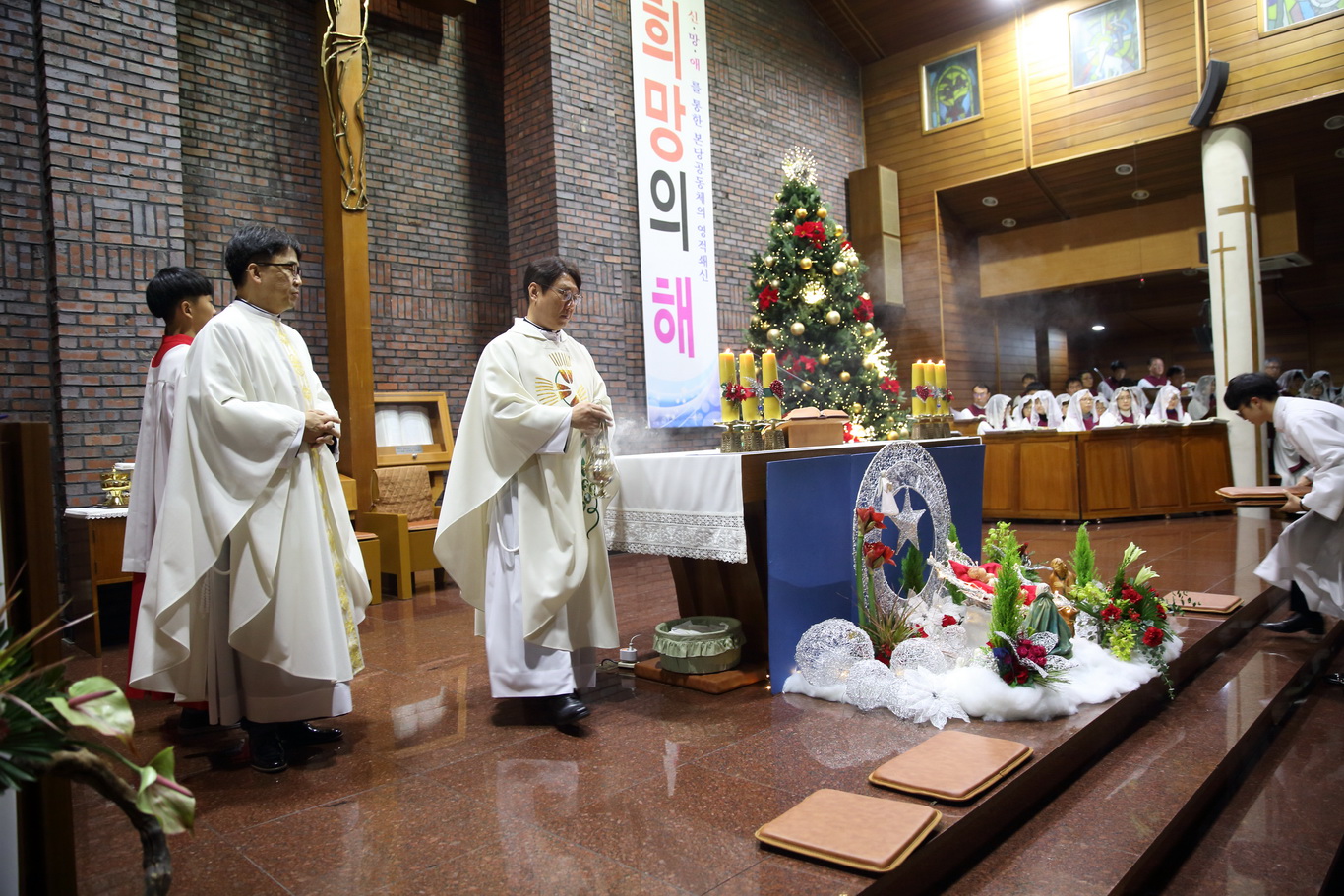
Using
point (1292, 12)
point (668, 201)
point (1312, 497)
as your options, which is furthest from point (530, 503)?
point (1292, 12)

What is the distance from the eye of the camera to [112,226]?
5344mm

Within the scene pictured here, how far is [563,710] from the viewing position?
3146 millimetres

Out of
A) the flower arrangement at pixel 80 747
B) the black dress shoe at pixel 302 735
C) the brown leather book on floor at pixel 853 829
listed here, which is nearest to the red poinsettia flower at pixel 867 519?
the brown leather book on floor at pixel 853 829

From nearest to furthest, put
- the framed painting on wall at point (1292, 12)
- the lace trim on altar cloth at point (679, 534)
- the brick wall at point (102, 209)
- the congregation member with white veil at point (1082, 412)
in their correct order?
the lace trim on altar cloth at point (679, 534) < the brick wall at point (102, 209) < the framed painting on wall at point (1292, 12) < the congregation member with white veil at point (1082, 412)

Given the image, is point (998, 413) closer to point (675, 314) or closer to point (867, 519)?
point (675, 314)

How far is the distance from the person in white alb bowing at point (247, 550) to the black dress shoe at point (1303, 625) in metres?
A: 4.56

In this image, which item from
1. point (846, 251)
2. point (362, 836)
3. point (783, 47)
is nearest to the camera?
point (362, 836)

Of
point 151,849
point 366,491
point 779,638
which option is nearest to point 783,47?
point 366,491

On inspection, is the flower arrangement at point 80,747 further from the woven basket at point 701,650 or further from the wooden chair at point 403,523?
the wooden chair at point 403,523

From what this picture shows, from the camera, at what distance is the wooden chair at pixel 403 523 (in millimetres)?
6074

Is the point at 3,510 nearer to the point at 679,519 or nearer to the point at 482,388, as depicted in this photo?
the point at 482,388

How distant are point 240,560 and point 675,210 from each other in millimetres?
6702

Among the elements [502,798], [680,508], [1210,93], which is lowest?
[502,798]

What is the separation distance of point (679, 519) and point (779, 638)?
1.97ft
